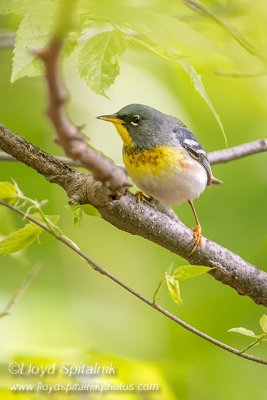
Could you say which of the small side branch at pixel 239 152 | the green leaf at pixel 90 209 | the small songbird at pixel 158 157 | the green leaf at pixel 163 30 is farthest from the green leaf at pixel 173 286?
the small side branch at pixel 239 152

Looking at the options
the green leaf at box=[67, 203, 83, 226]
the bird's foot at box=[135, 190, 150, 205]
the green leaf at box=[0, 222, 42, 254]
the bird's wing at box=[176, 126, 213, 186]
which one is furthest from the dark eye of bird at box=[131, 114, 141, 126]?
the green leaf at box=[0, 222, 42, 254]

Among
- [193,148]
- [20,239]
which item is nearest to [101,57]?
[20,239]

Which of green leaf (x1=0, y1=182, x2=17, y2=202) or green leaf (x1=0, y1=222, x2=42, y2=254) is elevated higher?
green leaf (x1=0, y1=182, x2=17, y2=202)

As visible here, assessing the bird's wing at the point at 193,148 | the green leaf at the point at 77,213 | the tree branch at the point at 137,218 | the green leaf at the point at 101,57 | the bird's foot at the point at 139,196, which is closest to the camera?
the green leaf at the point at 101,57

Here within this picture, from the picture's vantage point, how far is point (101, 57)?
1.60 metres

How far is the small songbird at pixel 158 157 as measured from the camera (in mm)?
3076

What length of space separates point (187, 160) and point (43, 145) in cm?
146

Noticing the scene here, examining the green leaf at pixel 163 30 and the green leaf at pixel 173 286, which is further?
the green leaf at pixel 173 286

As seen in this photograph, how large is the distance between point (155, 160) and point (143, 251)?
6.67 feet

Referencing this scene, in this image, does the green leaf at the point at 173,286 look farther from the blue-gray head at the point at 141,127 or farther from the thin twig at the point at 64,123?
the blue-gray head at the point at 141,127

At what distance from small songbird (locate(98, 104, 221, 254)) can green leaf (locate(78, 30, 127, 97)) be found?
1315 millimetres

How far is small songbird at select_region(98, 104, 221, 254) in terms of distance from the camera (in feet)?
10.1

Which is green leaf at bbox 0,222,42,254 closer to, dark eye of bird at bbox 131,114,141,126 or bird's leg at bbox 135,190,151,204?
bird's leg at bbox 135,190,151,204

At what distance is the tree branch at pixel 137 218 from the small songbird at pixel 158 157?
554 millimetres
